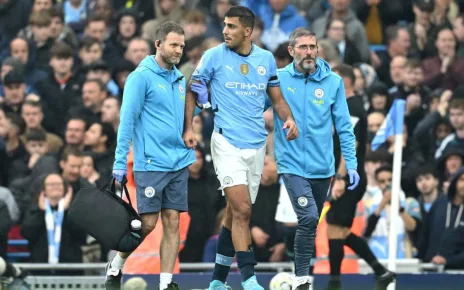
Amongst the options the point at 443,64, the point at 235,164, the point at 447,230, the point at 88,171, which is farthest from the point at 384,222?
the point at 235,164

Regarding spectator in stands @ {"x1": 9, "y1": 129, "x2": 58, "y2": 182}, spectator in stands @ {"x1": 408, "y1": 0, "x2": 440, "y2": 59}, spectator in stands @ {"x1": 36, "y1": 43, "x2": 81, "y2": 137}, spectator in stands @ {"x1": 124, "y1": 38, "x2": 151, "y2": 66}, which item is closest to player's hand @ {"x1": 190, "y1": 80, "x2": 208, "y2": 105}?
spectator in stands @ {"x1": 9, "y1": 129, "x2": 58, "y2": 182}

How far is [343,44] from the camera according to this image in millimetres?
19844

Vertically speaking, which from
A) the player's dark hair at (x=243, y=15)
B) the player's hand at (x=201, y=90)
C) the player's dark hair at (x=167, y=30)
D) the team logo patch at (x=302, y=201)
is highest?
the player's dark hair at (x=243, y=15)

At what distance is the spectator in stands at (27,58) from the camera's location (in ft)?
63.8

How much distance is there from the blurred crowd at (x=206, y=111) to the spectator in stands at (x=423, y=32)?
0.07 feet

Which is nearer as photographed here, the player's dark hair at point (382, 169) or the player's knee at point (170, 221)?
the player's knee at point (170, 221)

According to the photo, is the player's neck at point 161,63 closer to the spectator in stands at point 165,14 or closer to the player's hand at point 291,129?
the player's hand at point 291,129

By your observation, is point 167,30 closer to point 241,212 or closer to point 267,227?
point 241,212

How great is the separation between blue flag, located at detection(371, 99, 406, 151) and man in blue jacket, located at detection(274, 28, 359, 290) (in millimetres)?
1748

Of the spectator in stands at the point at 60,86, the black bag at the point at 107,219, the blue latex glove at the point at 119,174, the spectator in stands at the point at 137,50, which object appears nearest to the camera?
the blue latex glove at the point at 119,174

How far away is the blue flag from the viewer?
14.9 m

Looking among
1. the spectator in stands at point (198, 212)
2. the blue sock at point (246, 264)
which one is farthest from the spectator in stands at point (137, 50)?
the blue sock at point (246, 264)

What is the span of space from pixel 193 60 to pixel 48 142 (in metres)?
2.28

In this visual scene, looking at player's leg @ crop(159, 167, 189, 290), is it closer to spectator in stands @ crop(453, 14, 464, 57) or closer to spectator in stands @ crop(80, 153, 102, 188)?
spectator in stands @ crop(80, 153, 102, 188)
